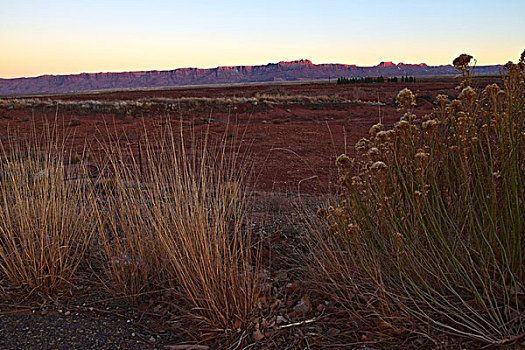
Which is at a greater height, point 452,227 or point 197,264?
point 452,227

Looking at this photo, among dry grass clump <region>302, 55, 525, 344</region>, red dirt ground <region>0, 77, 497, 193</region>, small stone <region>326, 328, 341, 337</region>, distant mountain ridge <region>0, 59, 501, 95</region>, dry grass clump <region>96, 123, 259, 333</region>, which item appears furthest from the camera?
distant mountain ridge <region>0, 59, 501, 95</region>

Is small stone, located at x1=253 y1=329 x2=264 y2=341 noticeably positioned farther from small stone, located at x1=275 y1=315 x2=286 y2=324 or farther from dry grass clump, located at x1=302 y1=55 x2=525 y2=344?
dry grass clump, located at x1=302 y1=55 x2=525 y2=344

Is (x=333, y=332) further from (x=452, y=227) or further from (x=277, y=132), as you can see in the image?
(x=277, y=132)

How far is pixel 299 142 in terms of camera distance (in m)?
11.1

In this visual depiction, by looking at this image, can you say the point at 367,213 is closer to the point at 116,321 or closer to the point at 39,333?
the point at 116,321

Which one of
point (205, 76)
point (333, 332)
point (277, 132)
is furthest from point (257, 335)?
point (205, 76)

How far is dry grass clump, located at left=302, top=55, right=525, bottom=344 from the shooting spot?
6.87 feet

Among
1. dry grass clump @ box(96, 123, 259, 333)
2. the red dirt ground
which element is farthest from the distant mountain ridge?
dry grass clump @ box(96, 123, 259, 333)

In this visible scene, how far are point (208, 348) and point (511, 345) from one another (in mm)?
1510

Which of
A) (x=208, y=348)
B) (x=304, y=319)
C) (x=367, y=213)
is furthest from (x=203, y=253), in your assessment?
(x=367, y=213)

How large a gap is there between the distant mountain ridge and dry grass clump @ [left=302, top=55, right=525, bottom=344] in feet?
545

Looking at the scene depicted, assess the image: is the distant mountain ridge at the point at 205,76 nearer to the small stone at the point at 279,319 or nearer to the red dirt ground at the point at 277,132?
the red dirt ground at the point at 277,132

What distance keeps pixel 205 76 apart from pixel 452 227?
182 m

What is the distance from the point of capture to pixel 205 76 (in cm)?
17788
